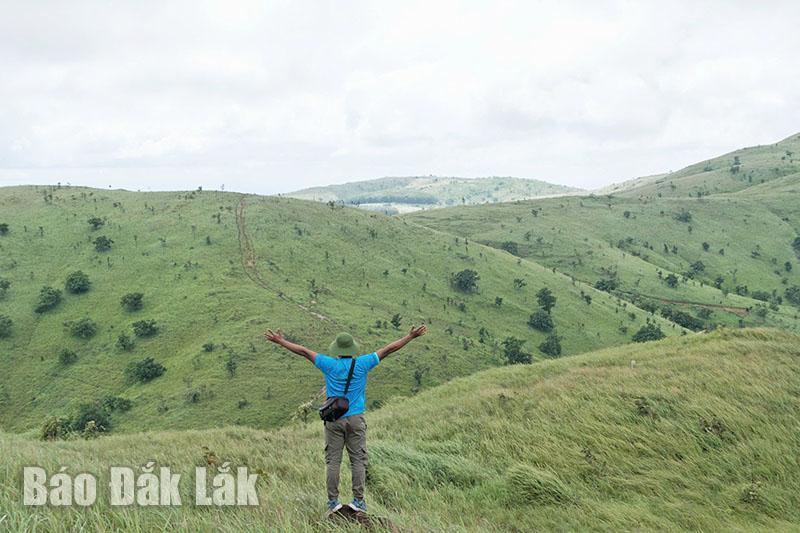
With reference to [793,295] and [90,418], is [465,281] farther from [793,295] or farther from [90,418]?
[793,295]

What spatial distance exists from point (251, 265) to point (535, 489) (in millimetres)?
74561

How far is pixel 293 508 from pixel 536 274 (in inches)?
3867

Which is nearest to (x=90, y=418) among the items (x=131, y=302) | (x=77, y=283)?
(x=131, y=302)

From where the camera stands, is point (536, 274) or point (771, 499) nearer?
point (771, 499)

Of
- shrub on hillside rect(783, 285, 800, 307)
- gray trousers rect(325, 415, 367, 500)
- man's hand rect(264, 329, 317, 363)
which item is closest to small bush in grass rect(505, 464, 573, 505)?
gray trousers rect(325, 415, 367, 500)

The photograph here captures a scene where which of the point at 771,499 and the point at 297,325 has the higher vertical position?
the point at 771,499

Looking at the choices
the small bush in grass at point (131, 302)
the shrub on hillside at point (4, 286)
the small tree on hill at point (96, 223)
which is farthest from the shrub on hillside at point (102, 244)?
the small bush in grass at point (131, 302)

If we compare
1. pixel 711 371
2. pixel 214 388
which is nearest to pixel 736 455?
pixel 711 371

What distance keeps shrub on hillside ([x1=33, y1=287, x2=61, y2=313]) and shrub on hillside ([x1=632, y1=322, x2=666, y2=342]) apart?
90.6m

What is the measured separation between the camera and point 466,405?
17.4 metres

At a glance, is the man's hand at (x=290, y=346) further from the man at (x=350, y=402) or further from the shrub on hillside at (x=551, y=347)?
the shrub on hillside at (x=551, y=347)

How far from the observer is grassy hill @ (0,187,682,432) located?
163ft

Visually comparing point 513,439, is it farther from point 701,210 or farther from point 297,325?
point 701,210

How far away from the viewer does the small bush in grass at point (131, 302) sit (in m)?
67.2
